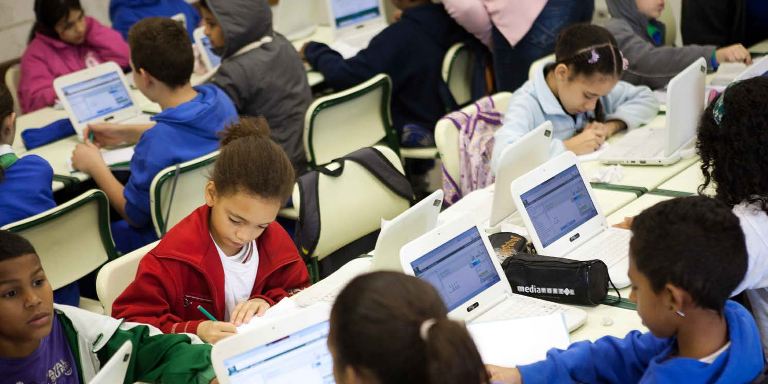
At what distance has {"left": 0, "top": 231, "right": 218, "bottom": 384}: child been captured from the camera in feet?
5.72

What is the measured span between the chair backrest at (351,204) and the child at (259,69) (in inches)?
37.6

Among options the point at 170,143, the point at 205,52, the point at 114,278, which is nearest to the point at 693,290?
the point at 114,278

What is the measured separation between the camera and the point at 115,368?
5.01 ft

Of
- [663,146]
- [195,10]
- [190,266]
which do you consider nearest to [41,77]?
[195,10]

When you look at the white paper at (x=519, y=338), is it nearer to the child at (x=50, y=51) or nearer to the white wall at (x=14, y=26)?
the child at (x=50, y=51)

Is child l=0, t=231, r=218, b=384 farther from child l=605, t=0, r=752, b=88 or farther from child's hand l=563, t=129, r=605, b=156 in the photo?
child l=605, t=0, r=752, b=88

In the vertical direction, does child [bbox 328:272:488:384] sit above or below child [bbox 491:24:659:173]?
above

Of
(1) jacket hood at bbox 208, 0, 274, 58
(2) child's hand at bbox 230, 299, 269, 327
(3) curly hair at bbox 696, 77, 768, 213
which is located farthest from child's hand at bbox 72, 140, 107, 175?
(3) curly hair at bbox 696, 77, 768, 213

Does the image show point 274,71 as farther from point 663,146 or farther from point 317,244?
point 663,146

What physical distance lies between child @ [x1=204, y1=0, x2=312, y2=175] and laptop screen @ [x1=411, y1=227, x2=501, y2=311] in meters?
1.85

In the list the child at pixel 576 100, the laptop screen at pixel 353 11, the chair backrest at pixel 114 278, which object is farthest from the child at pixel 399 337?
the laptop screen at pixel 353 11

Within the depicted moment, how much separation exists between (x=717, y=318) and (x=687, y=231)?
0.57 feet

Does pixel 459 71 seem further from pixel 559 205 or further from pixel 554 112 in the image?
pixel 559 205

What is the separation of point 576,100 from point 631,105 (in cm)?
37
